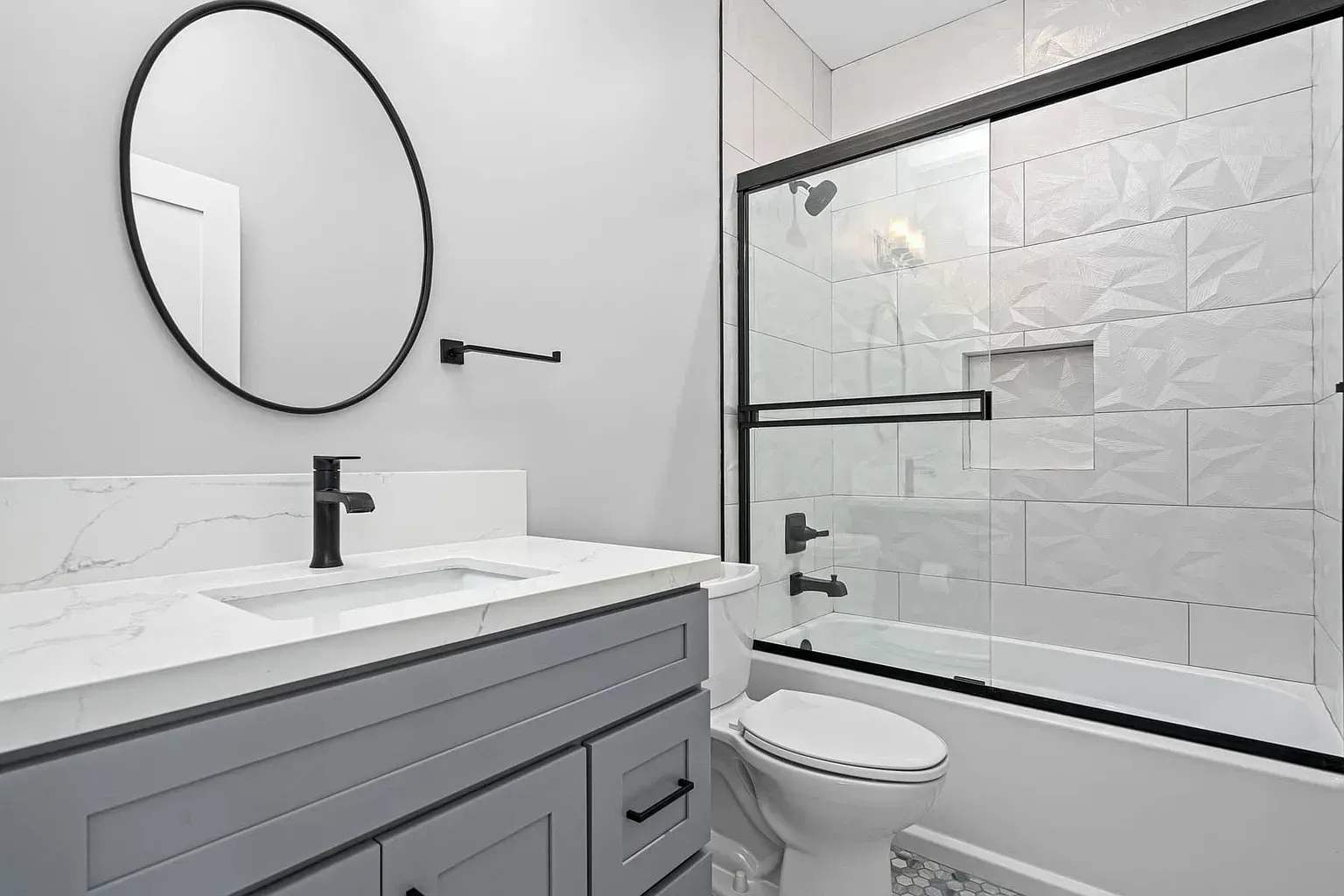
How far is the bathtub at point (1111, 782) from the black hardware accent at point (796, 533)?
237mm

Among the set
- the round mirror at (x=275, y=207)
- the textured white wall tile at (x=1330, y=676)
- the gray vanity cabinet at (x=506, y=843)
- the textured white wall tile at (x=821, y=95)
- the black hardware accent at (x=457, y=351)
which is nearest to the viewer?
the gray vanity cabinet at (x=506, y=843)

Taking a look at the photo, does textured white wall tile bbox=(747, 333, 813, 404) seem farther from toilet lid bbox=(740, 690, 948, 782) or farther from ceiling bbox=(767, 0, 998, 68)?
ceiling bbox=(767, 0, 998, 68)

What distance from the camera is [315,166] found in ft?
3.96

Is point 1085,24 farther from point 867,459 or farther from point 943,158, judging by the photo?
point 867,459

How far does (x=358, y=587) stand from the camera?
1.06m

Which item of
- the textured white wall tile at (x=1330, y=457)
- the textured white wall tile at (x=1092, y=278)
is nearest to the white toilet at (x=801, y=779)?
the textured white wall tile at (x=1330, y=457)

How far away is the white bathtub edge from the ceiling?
2704mm

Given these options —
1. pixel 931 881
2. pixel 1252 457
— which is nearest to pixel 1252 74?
pixel 1252 457

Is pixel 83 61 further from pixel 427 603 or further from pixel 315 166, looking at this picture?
pixel 427 603

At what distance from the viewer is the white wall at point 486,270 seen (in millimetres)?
928

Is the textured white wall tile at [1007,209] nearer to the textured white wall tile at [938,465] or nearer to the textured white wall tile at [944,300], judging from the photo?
the textured white wall tile at [944,300]

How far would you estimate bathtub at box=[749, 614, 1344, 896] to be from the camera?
1453mm

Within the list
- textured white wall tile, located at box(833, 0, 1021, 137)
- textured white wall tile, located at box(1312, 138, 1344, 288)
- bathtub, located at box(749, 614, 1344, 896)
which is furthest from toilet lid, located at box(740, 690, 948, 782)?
textured white wall tile, located at box(833, 0, 1021, 137)

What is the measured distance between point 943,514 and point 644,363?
0.92 meters
